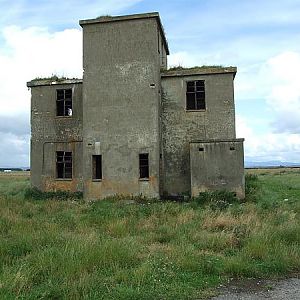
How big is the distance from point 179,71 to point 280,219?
9993 mm

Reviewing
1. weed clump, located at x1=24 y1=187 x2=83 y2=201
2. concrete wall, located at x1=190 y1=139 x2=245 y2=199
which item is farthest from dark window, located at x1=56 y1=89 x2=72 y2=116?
concrete wall, located at x1=190 y1=139 x2=245 y2=199

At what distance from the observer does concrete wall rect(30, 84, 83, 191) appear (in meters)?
21.7

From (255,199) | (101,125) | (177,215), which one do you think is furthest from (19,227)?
(255,199)

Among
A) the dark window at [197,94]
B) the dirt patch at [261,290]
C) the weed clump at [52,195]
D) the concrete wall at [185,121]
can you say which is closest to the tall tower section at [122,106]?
the concrete wall at [185,121]

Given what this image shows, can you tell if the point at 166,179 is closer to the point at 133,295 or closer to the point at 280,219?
the point at 280,219

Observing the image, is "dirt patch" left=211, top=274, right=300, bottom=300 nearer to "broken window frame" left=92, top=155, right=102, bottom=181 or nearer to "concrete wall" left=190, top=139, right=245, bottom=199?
"concrete wall" left=190, top=139, right=245, bottom=199

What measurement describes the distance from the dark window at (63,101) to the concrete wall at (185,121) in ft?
17.3

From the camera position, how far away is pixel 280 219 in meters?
12.9

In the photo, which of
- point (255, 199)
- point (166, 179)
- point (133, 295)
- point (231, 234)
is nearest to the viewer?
point (133, 295)

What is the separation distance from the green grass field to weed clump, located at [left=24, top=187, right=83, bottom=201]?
6.99 m

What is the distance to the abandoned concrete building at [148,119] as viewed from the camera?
63.2ft

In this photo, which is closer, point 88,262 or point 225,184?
point 88,262

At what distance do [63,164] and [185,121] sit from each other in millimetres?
6898

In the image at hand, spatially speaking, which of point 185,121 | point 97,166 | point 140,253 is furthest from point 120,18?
point 140,253
